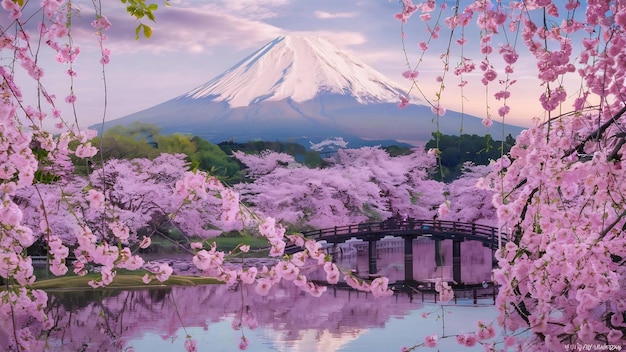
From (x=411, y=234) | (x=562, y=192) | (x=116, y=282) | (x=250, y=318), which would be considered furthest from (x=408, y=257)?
(x=562, y=192)

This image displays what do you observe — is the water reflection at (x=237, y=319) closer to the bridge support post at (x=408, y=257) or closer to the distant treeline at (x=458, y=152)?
the bridge support post at (x=408, y=257)

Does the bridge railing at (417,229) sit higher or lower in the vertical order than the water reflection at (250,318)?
higher

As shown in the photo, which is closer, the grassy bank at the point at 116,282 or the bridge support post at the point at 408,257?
the grassy bank at the point at 116,282

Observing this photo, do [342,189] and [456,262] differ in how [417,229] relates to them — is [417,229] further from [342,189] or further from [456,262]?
[342,189]

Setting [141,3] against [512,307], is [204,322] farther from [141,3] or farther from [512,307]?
[141,3]

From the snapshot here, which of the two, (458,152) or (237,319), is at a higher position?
(458,152)

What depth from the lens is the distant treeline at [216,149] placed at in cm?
2072

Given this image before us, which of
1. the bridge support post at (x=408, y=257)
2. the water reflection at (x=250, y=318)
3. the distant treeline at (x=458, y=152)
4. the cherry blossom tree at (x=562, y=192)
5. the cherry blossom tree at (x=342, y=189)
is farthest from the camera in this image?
the distant treeline at (x=458, y=152)

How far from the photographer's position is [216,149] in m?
22.7

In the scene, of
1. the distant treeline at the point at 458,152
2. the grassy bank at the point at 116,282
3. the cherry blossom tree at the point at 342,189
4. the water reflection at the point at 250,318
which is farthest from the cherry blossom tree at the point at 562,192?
the distant treeline at the point at 458,152

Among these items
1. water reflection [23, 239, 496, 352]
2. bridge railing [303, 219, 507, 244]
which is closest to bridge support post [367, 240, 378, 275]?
bridge railing [303, 219, 507, 244]

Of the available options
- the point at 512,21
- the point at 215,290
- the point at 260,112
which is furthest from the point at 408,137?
the point at 512,21

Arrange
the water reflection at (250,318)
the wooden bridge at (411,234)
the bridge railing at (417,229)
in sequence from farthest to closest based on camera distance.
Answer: the wooden bridge at (411,234), the bridge railing at (417,229), the water reflection at (250,318)

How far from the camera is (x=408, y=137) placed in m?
30.9
